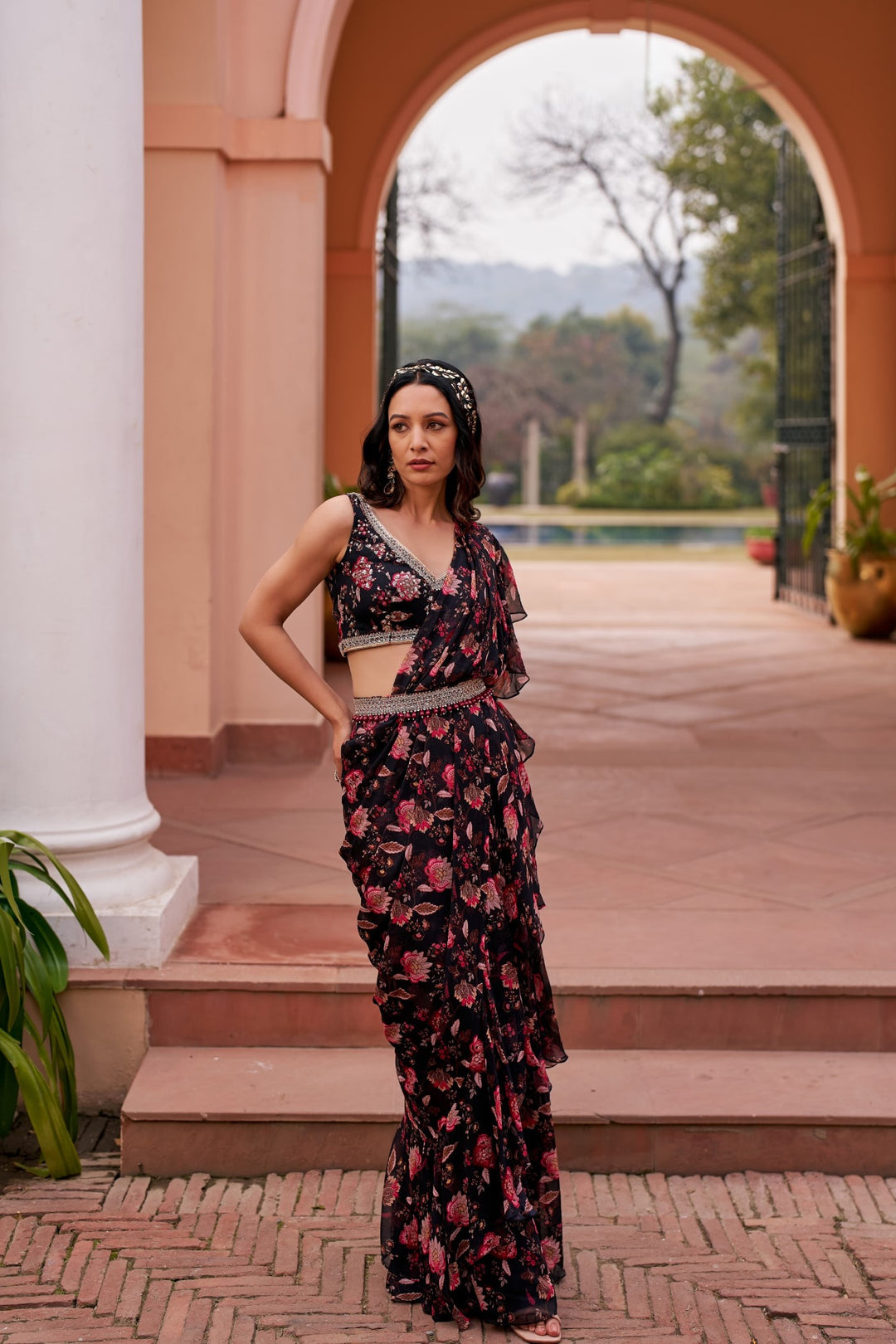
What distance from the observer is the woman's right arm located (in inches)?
109

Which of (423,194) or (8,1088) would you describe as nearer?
(8,1088)

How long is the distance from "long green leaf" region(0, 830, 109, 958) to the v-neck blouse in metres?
1.12

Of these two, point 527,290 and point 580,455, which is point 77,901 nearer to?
point 580,455

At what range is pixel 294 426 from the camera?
6191mm

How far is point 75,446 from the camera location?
Result: 3.61 m

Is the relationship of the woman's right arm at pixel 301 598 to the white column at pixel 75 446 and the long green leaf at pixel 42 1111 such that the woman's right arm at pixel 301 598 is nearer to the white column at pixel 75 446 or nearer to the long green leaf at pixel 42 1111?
the white column at pixel 75 446

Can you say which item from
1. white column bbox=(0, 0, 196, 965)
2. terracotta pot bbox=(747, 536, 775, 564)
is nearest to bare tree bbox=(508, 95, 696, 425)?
terracotta pot bbox=(747, 536, 775, 564)

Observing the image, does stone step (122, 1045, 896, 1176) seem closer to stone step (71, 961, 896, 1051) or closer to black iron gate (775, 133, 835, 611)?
stone step (71, 961, 896, 1051)

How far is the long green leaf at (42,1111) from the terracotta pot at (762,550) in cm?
1447

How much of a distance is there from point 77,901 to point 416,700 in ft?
4.05

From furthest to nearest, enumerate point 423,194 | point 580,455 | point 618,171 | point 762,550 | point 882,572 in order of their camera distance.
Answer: point 580,455 → point 618,171 → point 423,194 → point 762,550 → point 882,572

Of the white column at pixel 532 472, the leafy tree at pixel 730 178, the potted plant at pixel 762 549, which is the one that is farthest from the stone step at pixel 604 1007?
the white column at pixel 532 472

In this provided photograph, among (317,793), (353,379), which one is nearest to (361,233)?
(353,379)

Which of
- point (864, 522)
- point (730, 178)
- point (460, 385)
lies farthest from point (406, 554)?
point (730, 178)
